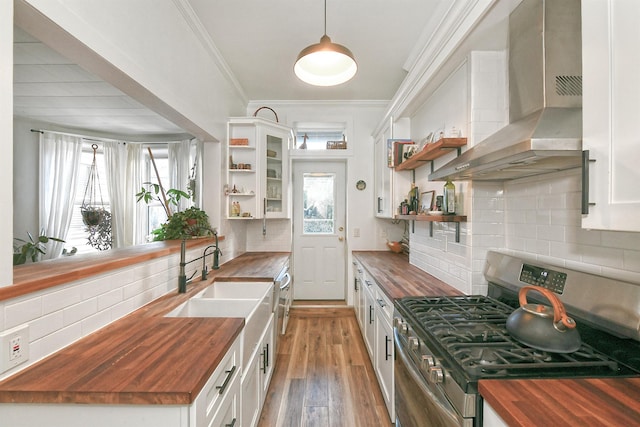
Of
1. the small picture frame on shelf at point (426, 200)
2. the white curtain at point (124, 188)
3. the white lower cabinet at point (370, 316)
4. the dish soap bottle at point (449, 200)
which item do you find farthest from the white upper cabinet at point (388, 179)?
the white curtain at point (124, 188)

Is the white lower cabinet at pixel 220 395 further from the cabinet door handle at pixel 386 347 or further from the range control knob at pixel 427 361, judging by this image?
the cabinet door handle at pixel 386 347

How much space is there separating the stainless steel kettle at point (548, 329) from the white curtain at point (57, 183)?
4.57 m

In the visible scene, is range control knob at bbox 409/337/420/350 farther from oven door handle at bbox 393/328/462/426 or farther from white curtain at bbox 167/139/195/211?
white curtain at bbox 167/139/195/211

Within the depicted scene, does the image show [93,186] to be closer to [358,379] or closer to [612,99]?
[358,379]

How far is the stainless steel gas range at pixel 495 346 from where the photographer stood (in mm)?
866

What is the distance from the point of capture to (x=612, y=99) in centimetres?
78

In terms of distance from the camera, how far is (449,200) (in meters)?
1.84

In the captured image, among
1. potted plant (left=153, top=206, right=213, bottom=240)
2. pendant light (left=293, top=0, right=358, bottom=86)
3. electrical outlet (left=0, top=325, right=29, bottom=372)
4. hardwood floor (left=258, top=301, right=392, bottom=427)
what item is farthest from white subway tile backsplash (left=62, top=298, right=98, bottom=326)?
pendant light (left=293, top=0, right=358, bottom=86)

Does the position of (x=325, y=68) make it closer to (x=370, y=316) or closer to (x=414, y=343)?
(x=414, y=343)

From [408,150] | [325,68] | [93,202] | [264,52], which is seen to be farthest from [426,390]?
[93,202]

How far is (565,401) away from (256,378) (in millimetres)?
1436

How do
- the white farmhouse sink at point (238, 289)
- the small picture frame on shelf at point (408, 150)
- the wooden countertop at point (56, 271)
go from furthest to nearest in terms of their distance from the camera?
1. the small picture frame on shelf at point (408, 150)
2. the white farmhouse sink at point (238, 289)
3. the wooden countertop at point (56, 271)

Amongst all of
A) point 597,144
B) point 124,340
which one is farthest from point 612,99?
point 124,340

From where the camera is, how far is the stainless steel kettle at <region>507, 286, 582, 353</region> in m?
0.94
